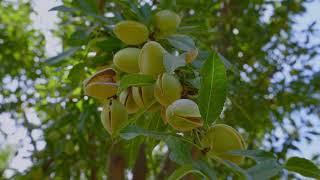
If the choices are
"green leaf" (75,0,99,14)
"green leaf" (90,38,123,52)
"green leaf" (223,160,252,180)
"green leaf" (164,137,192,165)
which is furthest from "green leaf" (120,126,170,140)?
"green leaf" (75,0,99,14)

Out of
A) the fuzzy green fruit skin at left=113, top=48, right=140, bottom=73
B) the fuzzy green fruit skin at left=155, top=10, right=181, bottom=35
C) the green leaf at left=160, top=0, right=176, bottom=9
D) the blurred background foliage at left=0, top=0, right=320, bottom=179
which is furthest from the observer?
the blurred background foliage at left=0, top=0, right=320, bottom=179

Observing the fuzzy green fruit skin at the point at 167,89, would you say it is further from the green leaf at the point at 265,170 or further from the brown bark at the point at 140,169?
the brown bark at the point at 140,169

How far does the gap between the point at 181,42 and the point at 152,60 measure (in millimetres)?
127

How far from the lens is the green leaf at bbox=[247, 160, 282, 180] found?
721mm

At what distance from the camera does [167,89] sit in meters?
0.85

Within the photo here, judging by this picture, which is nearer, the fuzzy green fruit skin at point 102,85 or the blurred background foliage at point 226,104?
the fuzzy green fruit skin at point 102,85

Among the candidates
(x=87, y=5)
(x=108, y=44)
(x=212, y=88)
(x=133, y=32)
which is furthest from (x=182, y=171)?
(x=87, y=5)

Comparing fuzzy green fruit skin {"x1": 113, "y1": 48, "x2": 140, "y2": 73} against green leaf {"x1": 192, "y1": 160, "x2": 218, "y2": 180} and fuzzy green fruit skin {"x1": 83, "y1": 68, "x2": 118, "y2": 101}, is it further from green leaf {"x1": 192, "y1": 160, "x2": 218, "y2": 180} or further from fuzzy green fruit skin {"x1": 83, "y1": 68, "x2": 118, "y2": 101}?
green leaf {"x1": 192, "y1": 160, "x2": 218, "y2": 180}

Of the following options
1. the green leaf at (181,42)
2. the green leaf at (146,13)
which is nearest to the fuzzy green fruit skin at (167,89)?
the green leaf at (181,42)

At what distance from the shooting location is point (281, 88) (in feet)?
6.89

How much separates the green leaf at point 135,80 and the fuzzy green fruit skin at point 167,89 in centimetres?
2

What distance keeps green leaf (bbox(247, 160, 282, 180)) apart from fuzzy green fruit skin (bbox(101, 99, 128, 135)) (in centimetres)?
32

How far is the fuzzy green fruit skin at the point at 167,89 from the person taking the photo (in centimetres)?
85

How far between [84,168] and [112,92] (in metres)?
1.08
